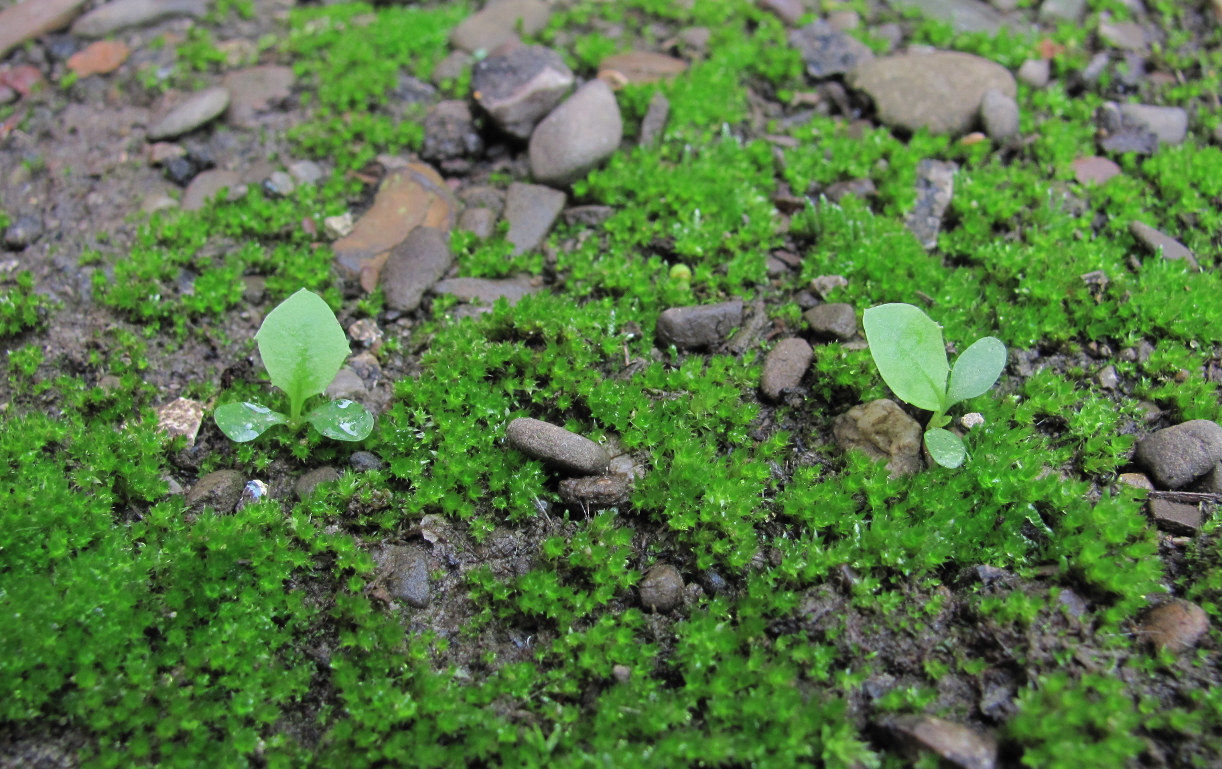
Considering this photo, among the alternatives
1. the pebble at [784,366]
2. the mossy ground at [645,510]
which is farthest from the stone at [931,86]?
the pebble at [784,366]

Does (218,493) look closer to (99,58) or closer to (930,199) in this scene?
(930,199)

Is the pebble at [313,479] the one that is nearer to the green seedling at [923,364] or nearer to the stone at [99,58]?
the green seedling at [923,364]

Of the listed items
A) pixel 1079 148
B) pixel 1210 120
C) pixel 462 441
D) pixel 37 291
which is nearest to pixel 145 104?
pixel 37 291

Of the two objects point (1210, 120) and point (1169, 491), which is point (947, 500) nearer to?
point (1169, 491)

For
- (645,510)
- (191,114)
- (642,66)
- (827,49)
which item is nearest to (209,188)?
(191,114)

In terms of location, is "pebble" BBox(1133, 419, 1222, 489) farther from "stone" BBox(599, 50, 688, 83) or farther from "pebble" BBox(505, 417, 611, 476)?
"stone" BBox(599, 50, 688, 83)

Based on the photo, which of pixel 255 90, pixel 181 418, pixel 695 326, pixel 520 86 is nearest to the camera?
pixel 181 418
